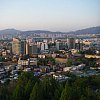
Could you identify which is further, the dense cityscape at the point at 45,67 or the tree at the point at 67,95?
the dense cityscape at the point at 45,67

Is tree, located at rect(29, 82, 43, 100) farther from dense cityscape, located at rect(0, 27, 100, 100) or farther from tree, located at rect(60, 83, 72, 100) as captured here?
tree, located at rect(60, 83, 72, 100)

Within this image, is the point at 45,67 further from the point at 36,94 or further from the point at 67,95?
the point at 67,95

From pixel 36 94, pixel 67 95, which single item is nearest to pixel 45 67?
pixel 36 94

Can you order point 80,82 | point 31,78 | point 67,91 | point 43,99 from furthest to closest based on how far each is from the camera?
point 80,82 → point 31,78 → point 43,99 → point 67,91

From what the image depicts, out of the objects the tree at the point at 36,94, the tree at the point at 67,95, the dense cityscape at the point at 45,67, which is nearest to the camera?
the tree at the point at 67,95

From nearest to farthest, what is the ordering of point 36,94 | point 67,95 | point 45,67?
point 67,95, point 36,94, point 45,67

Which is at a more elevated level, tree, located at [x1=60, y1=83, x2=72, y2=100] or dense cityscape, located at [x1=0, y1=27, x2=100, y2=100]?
tree, located at [x1=60, y1=83, x2=72, y2=100]

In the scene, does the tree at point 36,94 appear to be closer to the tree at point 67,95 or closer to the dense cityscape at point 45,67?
the dense cityscape at point 45,67

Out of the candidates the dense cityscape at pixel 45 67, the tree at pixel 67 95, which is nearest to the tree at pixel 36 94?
the dense cityscape at pixel 45 67

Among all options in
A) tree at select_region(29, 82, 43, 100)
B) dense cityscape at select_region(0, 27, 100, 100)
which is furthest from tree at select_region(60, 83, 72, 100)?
tree at select_region(29, 82, 43, 100)

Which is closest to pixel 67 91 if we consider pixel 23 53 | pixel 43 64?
pixel 43 64

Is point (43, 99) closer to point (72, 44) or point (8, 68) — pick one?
point (8, 68)
